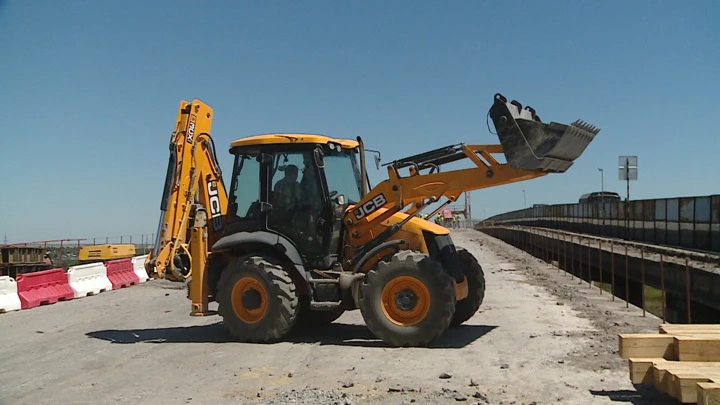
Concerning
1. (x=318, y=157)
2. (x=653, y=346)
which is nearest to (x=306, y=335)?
(x=318, y=157)

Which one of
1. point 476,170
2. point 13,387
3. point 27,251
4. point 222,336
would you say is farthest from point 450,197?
point 27,251

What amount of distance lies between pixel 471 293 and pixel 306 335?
8.31ft

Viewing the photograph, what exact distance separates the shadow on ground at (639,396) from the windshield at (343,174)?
487 cm

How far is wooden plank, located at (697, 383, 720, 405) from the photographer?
522cm

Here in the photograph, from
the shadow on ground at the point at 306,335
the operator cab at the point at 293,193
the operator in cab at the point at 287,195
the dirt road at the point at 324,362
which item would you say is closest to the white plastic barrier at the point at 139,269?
the dirt road at the point at 324,362

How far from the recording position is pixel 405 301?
9.05 metres

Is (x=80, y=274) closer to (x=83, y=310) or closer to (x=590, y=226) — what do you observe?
(x=83, y=310)

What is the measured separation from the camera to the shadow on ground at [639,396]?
6160 mm

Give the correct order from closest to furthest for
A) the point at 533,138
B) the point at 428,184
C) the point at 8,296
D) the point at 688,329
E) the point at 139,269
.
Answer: the point at 688,329 → the point at 533,138 → the point at 428,184 → the point at 8,296 → the point at 139,269

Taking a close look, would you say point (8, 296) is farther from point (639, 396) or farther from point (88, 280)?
point (639, 396)

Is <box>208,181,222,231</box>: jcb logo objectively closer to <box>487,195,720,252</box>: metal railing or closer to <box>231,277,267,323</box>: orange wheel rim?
<box>231,277,267,323</box>: orange wheel rim

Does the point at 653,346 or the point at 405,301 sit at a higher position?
the point at 405,301

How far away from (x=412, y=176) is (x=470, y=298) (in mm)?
2065

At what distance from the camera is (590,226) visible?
32.2 meters
